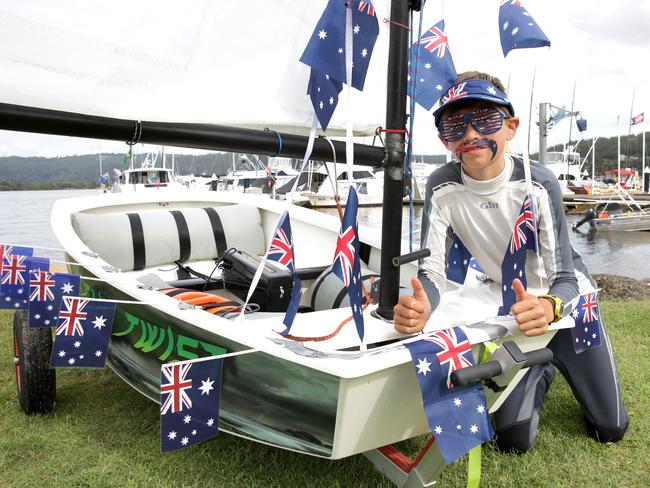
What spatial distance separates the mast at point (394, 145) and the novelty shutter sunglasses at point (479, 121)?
0.20 metres

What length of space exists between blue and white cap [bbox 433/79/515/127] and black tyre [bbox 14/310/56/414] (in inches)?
95.1

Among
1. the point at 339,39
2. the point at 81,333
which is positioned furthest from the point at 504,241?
the point at 81,333

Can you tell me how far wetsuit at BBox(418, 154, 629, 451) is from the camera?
2.19m

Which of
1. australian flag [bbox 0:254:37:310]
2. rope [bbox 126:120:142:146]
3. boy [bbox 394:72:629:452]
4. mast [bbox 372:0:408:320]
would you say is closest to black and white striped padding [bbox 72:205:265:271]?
australian flag [bbox 0:254:37:310]

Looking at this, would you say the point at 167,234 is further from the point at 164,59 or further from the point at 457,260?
the point at 457,260

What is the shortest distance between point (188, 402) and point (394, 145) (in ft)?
4.02

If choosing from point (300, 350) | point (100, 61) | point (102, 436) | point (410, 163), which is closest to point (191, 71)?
point (100, 61)

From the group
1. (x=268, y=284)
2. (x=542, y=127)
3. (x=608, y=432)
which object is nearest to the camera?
(x=608, y=432)

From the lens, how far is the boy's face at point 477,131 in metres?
2.03

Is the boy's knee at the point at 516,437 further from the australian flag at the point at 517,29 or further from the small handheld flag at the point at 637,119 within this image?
the small handheld flag at the point at 637,119

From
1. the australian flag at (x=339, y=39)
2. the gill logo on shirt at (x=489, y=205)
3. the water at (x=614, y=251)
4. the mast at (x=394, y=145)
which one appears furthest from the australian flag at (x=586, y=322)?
the water at (x=614, y=251)

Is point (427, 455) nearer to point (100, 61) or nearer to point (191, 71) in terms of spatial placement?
point (191, 71)

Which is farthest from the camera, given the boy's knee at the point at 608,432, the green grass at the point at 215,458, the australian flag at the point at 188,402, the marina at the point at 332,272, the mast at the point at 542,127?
the mast at the point at 542,127

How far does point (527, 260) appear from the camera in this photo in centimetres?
238
